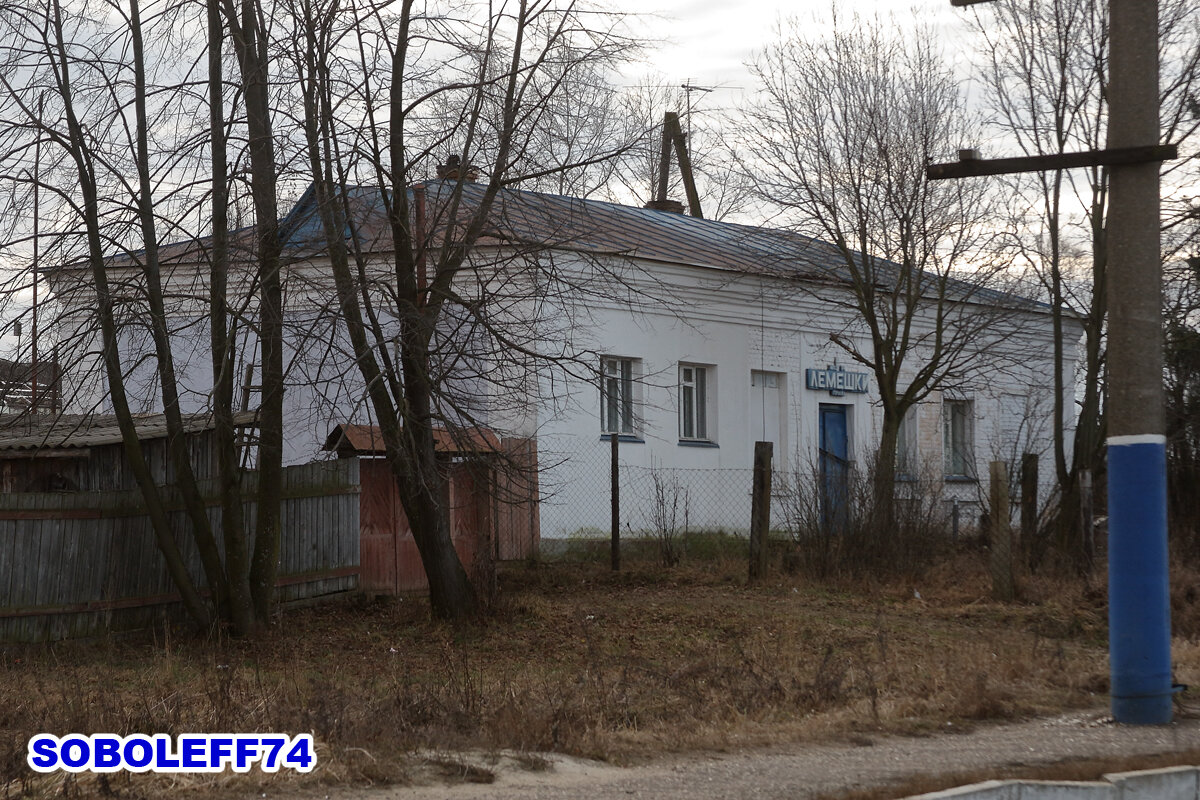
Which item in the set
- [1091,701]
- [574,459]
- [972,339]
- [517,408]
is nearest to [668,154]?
[972,339]

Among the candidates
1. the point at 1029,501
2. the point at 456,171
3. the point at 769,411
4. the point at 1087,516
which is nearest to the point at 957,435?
the point at 769,411

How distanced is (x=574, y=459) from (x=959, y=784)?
1333cm

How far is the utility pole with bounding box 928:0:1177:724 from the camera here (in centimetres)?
816

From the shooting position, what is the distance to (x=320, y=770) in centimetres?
617

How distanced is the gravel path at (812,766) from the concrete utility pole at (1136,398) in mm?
441

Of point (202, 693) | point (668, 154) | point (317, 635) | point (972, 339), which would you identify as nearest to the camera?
point (202, 693)

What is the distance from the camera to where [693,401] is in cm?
2169

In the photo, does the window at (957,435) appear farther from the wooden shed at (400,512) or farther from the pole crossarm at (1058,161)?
the pole crossarm at (1058,161)

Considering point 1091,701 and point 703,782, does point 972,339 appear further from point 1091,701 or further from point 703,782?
point 703,782

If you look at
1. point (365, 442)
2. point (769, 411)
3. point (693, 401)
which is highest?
point (693, 401)

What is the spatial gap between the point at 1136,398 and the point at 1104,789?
2895 mm

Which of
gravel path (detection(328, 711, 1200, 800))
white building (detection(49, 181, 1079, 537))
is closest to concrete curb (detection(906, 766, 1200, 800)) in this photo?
gravel path (detection(328, 711, 1200, 800))

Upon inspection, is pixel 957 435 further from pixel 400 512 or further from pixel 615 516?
A: pixel 400 512

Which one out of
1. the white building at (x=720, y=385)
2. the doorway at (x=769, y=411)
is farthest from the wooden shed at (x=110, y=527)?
the doorway at (x=769, y=411)
